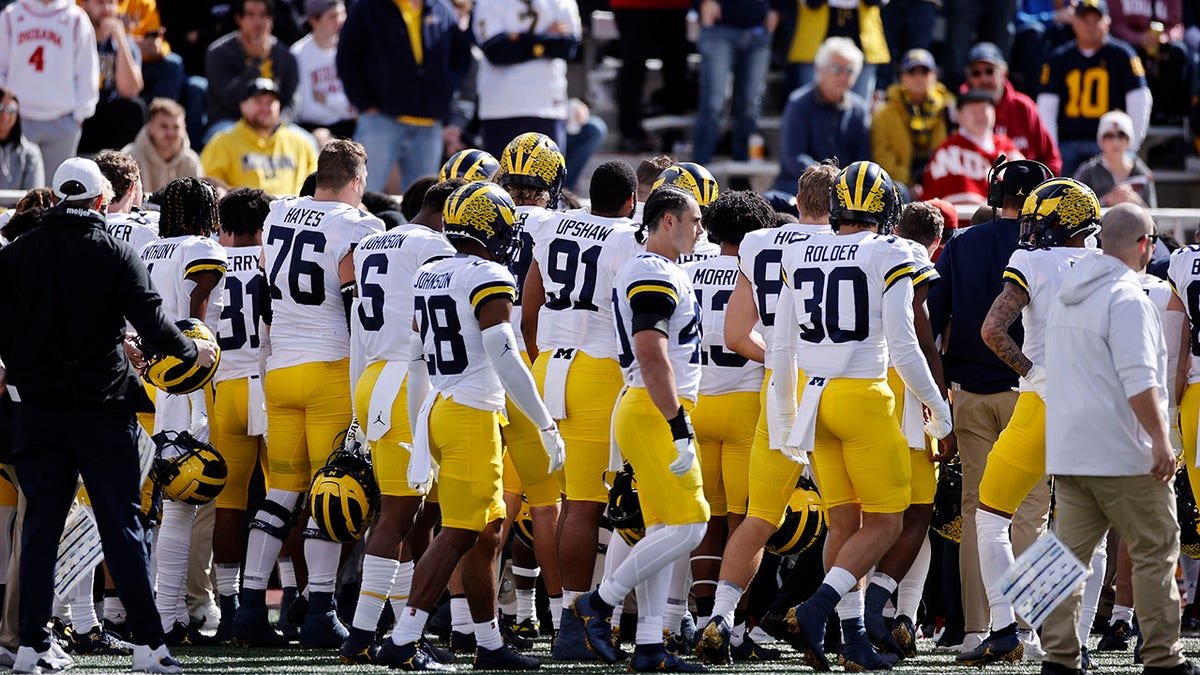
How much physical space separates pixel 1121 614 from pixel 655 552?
8.99 feet

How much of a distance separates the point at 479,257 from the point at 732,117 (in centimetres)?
726

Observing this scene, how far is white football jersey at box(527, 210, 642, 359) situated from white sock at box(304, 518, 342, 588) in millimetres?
1324

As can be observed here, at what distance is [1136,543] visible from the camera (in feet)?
21.8

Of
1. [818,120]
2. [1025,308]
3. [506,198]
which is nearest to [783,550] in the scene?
[1025,308]

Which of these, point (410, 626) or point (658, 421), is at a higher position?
point (658, 421)

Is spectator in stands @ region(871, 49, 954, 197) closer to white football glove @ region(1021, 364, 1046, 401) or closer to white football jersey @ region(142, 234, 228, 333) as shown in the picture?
white football glove @ region(1021, 364, 1046, 401)

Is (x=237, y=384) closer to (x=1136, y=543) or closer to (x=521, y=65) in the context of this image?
(x=1136, y=543)

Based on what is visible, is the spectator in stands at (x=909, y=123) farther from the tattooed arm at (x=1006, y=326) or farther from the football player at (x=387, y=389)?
the football player at (x=387, y=389)

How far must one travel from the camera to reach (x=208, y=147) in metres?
11.7

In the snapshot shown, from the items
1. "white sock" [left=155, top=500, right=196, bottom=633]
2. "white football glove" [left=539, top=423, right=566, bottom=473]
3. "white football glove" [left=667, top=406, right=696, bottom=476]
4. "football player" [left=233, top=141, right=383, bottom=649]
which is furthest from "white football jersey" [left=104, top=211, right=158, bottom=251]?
"white football glove" [left=667, top=406, right=696, bottom=476]

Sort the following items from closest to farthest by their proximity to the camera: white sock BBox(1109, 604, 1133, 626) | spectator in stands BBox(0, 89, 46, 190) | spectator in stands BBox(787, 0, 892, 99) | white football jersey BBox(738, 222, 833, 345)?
white football jersey BBox(738, 222, 833, 345)
white sock BBox(1109, 604, 1133, 626)
spectator in stands BBox(0, 89, 46, 190)
spectator in stands BBox(787, 0, 892, 99)

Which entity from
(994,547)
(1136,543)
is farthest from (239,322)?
(1136,543)

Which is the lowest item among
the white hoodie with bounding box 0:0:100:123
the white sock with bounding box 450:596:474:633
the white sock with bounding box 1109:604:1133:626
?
the white sock with bounding box 1109:604:1133:626

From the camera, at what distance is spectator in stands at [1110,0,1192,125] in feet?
49.9
